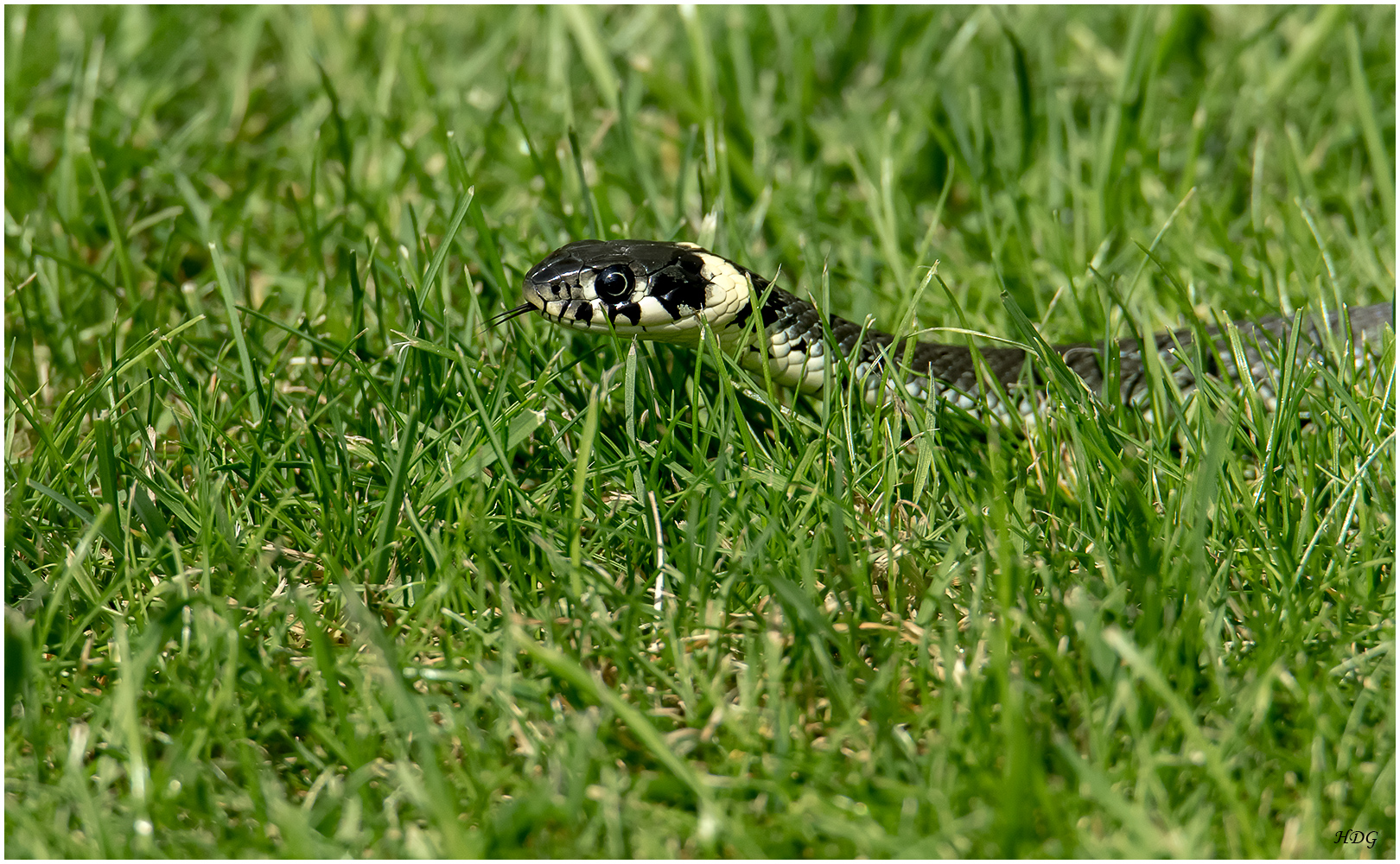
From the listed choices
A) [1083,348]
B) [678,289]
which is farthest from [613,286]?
[1083,348]

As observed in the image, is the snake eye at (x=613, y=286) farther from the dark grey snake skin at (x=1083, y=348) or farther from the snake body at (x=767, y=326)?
the dark grey snake skin at (x=1083, y=348)

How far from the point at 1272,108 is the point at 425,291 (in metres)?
3.92

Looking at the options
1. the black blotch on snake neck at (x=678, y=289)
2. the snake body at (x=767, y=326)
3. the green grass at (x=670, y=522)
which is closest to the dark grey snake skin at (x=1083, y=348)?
the snake body at (x=767, y=326)

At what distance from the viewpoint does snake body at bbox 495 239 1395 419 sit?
322 cm

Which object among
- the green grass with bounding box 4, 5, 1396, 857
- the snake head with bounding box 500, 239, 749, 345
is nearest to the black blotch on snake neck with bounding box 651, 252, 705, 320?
the snake head with bounding box 500, 239, 749, 345

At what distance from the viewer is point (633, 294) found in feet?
10.7

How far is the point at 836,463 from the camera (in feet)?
8.47

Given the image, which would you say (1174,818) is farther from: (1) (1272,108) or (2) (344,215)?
(1) (1272,108)

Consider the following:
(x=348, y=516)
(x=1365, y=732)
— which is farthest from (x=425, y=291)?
(x=1365, y=732)

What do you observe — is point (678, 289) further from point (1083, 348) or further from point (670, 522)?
point (1083, 348)

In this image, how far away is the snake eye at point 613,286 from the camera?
3.26 metres

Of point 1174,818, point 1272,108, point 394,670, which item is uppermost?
point 1272,108

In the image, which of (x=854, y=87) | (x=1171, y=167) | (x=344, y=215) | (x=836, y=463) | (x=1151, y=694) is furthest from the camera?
(x=854, y=87)

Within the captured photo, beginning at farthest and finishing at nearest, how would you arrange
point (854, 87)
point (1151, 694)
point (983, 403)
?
point (854, 87), point (983, 403), point (1151, 694)
